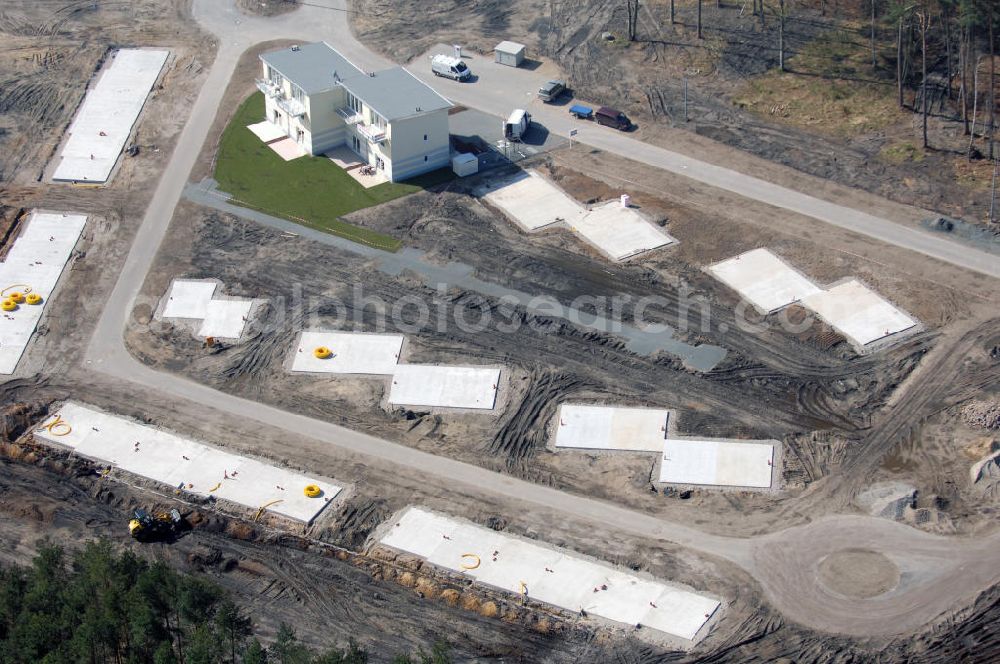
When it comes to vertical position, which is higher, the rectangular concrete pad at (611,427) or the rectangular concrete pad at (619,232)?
the rectangular concrete pad at (619,232)

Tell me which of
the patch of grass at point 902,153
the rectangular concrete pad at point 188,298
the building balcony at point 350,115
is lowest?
the patch of grass at point 902,153

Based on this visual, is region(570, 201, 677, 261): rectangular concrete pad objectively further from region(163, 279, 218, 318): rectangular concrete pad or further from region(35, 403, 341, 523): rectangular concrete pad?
region(35, 403, 341, 523): rectangular concrete pad

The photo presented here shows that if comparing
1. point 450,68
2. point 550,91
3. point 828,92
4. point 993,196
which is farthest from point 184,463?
point 828,92

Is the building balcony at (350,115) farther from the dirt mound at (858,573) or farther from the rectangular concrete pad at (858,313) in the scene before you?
the dirt mound at (858,573)

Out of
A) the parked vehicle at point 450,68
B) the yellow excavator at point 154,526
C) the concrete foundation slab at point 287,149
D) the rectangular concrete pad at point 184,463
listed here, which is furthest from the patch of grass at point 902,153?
the yellow excavator at point 154,526

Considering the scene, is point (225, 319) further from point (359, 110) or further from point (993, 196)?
point (993, 196)

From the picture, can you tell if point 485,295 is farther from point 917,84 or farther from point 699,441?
point 917,84
